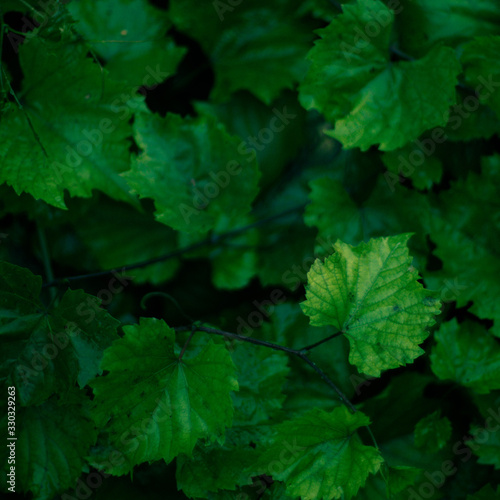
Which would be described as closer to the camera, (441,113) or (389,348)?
(389,348)

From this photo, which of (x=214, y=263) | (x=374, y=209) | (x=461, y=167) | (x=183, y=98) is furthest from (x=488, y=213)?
(x=183, y=98)

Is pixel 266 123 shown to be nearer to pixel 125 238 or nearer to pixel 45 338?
pixel 125 238

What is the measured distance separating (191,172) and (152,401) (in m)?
0.58

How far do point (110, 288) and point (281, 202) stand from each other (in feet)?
1.90

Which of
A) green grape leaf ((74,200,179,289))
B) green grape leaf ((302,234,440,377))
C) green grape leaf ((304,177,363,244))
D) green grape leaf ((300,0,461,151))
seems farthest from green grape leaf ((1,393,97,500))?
green grape leaf ((300,0,461,151))

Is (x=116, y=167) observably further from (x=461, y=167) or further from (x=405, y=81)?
(x=461, y=167)

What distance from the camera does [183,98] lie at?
1571 millimetres

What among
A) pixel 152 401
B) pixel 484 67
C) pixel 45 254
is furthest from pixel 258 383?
pixel 484 67

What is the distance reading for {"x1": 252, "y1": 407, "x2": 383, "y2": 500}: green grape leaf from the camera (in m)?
0.96

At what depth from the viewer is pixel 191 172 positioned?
129cm

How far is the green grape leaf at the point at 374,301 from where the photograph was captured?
98cm

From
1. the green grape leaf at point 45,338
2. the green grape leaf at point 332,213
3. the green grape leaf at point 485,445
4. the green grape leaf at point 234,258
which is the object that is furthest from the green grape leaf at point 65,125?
the green grape leaf at point 485,445

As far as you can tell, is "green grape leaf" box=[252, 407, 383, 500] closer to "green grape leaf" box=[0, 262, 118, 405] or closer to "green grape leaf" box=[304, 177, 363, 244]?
"green grape leaf" box=[0, 262, 118, 405]

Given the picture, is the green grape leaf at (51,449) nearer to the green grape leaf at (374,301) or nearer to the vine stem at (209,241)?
the vine stem at (209,241)
